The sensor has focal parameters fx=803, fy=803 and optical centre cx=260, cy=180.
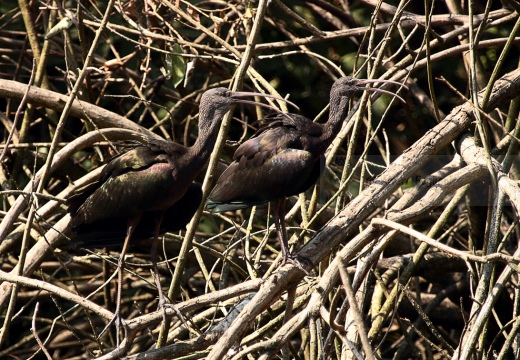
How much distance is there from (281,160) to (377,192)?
0.74 meters

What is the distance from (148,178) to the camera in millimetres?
4418

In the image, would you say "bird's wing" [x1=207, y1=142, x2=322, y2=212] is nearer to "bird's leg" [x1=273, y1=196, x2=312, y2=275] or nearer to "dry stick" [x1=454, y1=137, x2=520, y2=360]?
"bird's leg" [x1=273, y1=196, x2=312, y2=275]

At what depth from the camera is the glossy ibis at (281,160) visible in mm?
4934

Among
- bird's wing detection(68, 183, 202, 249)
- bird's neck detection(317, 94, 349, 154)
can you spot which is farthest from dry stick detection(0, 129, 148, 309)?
bird's neck detection(317, 94, 349, 154)

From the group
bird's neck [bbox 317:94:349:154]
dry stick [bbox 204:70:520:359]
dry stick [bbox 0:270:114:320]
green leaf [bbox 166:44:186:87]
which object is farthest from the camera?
green leaf [bbox 166:44:186:87]

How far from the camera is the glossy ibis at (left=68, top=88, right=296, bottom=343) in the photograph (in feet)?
14.5

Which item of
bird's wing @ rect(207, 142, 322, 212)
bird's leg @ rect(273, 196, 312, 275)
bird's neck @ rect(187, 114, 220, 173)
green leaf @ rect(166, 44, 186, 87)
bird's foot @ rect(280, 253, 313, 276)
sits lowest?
bird's leg @ rect(273, 196, 312, 275)

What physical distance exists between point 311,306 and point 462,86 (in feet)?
11.8

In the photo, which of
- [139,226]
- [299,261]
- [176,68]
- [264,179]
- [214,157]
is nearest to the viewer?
[299,261]

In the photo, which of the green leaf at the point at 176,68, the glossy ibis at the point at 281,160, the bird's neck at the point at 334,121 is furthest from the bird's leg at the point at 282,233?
the green leaf at the point at 176,68

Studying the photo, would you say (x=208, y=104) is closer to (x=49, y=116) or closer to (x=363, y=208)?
(x=363, y=208)

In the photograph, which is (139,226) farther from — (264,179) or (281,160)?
(281,160)

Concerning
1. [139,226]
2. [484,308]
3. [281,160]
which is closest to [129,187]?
[139,226]

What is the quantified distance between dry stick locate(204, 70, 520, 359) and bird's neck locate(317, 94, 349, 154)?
0.55 m
